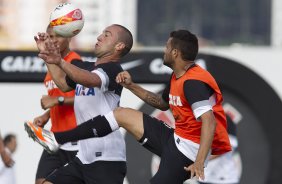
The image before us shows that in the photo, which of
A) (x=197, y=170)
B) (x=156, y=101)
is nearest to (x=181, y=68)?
(x=156, y=101)

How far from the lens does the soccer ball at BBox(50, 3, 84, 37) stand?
30.8 feet

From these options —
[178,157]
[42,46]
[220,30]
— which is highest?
[42,46]

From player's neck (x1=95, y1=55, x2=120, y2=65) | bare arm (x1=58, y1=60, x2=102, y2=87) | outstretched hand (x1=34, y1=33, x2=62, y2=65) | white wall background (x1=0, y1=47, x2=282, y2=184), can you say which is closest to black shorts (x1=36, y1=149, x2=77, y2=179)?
player's neck (x1=95, y1=55, x2=120, y2=65)

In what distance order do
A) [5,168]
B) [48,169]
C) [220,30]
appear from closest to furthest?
[48,169]
[5,168]
[220,30]

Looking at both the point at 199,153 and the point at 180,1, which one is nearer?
the point at 199,153

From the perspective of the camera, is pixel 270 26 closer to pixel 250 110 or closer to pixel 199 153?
pixel 250 110

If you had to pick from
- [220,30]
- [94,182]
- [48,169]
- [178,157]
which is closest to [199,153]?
[178,157]

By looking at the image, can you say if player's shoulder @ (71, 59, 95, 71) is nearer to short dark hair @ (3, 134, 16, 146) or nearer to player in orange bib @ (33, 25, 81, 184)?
player in orange bib @ (33, 25, 81, 184)

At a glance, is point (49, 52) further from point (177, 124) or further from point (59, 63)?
point (177, 124)

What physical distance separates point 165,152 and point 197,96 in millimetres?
720

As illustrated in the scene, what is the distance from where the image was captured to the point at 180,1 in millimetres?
69188

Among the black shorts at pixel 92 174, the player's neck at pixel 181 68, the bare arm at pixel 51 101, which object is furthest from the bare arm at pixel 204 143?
the bare arm at pixel 51 101

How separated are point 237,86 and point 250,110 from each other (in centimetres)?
42

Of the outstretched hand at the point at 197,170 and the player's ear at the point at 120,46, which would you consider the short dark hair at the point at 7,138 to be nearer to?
the player's ear at the point at 120,46
